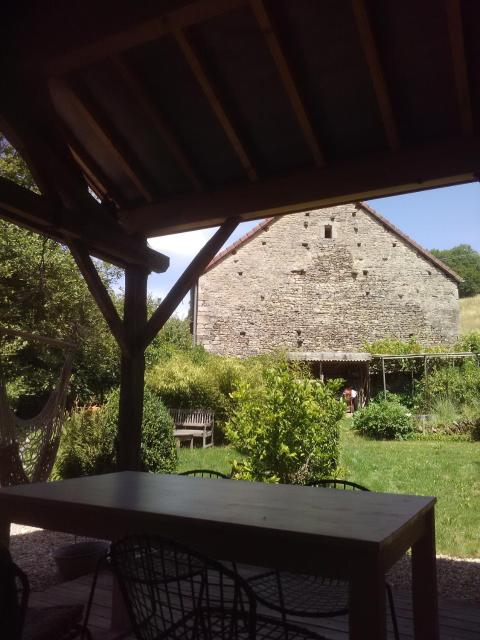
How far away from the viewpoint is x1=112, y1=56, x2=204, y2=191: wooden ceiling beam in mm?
3143

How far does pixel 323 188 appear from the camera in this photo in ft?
11.0

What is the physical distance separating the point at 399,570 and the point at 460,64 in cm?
308

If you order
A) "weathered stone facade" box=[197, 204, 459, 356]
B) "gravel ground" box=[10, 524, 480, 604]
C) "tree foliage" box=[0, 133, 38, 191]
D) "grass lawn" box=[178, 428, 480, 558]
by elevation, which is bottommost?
"gravel ground" box=[10, 524, 480, 604]

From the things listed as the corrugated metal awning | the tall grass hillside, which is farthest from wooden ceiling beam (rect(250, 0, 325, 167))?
the tall grass hillside

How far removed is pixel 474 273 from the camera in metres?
37.6

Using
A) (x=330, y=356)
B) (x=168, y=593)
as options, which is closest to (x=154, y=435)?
(x=168, y=593)

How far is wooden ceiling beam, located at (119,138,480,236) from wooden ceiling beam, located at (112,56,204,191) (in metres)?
0.19

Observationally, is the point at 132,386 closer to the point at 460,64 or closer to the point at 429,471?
the point at 460,64

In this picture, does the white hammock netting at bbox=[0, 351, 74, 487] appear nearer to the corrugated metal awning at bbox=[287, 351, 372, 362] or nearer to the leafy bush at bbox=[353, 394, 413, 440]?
the leafy bush at bbox=[353, 394, 413, 440]

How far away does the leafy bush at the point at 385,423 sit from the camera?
967cm

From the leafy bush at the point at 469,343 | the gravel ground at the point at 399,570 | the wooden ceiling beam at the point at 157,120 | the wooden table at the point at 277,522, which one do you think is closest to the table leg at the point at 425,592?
the wooden table at the point at 277,522

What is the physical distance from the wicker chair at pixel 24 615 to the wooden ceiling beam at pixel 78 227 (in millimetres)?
1965

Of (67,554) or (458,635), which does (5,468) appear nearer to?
(67,554)

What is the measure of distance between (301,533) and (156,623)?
499mm
